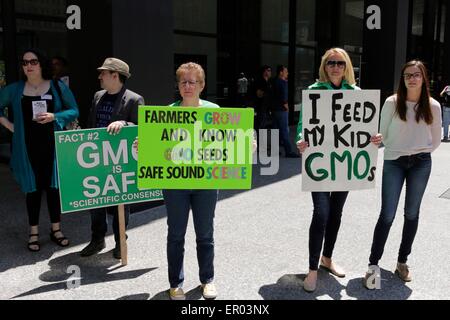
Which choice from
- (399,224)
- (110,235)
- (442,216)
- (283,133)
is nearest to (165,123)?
(110,235)

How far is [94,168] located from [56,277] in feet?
3.15

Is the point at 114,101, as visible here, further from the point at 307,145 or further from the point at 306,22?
the point at 306,22

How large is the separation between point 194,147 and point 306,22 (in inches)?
560

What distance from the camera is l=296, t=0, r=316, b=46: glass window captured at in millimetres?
16381

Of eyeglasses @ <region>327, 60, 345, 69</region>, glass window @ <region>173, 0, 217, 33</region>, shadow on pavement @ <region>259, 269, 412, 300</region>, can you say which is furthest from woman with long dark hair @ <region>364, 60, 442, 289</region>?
glass window @ <region>173, 0, 217, 33</region>

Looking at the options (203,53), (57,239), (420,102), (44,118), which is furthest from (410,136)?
(203,53)

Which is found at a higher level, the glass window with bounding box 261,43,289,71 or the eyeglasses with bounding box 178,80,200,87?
the glass window with bounding box 261,43,289,71

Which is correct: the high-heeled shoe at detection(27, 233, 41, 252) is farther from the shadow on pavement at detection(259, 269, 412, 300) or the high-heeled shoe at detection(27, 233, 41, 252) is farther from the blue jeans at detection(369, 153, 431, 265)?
the blue jeans at detection(369, 153, 431, 265)

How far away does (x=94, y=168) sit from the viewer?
Result: 431 centimetres

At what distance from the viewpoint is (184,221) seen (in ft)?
11.8

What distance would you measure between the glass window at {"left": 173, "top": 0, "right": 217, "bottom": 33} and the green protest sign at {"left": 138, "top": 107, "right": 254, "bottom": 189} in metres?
9.43

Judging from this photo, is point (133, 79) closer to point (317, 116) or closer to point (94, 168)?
point (94, 168)

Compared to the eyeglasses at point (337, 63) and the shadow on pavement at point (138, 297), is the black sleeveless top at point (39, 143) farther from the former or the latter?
the eyeglasses at point (337, 63)

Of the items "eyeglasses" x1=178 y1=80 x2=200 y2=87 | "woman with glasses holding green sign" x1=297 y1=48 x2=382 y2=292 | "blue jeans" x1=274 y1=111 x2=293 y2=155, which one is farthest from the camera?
"blue jeans" x1=274 y1=111 x2=293 y2=155
